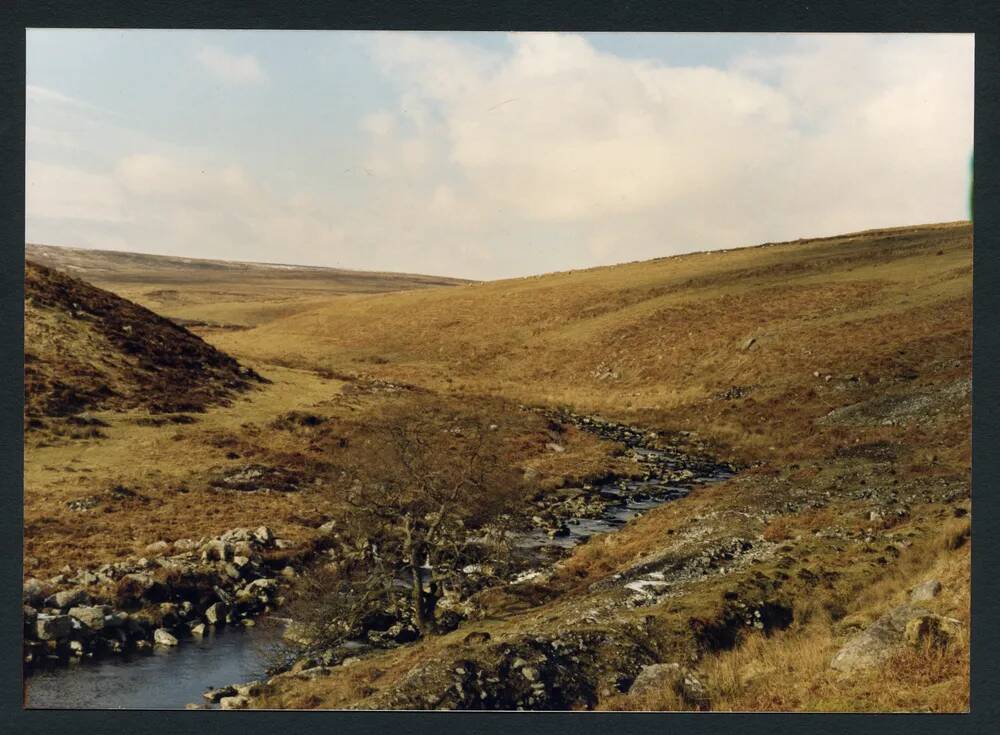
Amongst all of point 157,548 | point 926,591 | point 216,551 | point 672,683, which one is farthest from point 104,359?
point 926,591

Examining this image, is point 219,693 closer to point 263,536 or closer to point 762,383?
point 263,536

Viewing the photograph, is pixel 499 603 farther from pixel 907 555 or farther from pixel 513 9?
pixel 513 9

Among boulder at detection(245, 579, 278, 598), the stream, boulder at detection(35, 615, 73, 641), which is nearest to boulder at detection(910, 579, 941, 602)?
the stream

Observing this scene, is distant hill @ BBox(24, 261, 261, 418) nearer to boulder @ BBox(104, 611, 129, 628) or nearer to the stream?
boulder @ BBox(104, 611, 129, 628)

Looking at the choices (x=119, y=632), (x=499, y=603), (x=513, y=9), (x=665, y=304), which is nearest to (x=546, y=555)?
(x=499, y=603)

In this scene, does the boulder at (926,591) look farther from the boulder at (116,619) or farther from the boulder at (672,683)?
the boulder at (116,619)

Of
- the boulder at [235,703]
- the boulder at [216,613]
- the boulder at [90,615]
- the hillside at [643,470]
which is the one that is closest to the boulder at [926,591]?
the hillside at [643,470]

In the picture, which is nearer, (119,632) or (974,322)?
(974,322)
